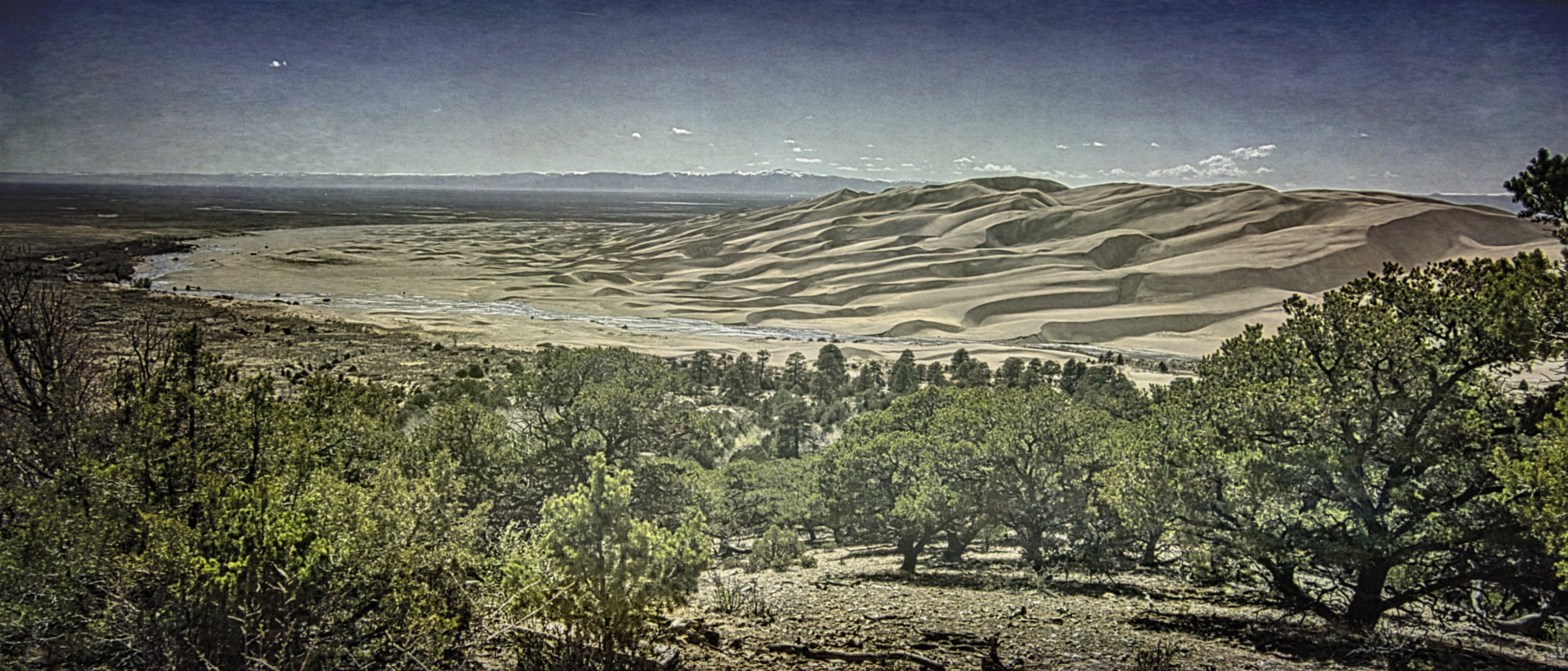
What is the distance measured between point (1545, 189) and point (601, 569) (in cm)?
721

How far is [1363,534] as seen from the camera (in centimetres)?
588

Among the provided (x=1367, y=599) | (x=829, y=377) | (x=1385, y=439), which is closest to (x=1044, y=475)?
(x=1367, y=599)

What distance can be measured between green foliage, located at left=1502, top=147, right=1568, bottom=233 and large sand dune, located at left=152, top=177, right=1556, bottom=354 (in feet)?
75.2

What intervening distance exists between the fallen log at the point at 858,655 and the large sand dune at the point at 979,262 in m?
25.1

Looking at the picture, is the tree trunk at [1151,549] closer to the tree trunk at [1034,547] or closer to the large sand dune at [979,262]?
the tree trunk at [1034,547]

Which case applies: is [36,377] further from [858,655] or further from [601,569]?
[858,655]

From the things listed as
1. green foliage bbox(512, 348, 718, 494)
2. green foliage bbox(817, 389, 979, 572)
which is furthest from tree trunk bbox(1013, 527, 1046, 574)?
green foliage bbox(512, 348, 718, 494)

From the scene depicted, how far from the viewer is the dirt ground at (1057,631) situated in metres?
5.52

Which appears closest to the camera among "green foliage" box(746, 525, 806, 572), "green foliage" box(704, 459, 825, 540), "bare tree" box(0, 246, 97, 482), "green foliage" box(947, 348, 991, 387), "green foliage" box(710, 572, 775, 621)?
"bare tree" box(0, 246, 97, 482)

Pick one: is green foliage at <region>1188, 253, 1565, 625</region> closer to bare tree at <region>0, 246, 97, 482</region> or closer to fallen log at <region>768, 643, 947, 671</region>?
fallen log at <region>768, 643, 947, 671</region>

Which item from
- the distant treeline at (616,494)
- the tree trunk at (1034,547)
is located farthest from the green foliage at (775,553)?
the tree trunk at (1034,547)

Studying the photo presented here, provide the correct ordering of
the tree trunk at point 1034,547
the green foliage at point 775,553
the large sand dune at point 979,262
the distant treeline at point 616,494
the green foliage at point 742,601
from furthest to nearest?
the large sand dune at point 979,262 → the green foliage at point 775,553 → the tree trunk at point 1034,547 → the green foliage at point 742,601 → the distant treeline at point 616,494

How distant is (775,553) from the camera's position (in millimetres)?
9805

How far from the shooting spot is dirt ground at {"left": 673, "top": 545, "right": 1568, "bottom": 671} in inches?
217
